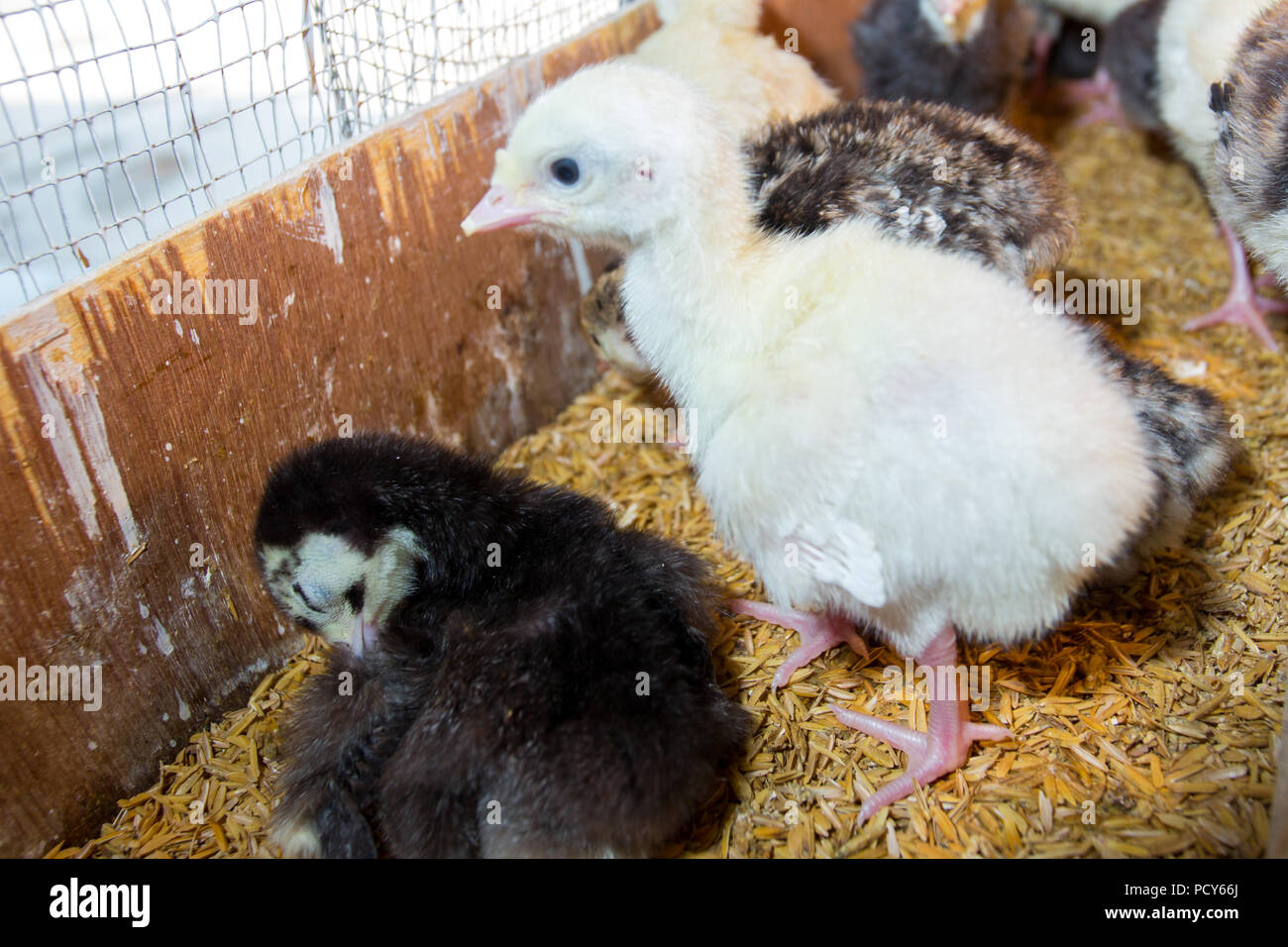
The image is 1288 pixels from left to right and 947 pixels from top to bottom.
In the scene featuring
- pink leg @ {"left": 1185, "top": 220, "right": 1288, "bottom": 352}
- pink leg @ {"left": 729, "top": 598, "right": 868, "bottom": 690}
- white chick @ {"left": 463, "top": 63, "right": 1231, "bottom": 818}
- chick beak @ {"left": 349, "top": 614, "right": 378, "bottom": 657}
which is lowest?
pink leg @ {"left": 729, "top": 598, "right": 868, "bottom": 690}

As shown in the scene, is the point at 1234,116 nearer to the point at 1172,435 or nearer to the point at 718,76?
the point at 1172,435

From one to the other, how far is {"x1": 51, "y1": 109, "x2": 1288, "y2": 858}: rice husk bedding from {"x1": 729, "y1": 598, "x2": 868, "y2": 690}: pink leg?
0.08 feet

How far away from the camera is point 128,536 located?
1936 millimetres

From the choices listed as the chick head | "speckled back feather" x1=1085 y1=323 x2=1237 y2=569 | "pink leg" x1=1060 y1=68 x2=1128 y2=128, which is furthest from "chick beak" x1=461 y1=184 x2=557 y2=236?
"pink leg" x1=1060 y1=68 x2=1128 y2=128

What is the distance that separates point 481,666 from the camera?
178 centimetres

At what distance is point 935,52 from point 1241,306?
1331mm

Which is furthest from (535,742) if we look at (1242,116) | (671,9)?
(671,9)

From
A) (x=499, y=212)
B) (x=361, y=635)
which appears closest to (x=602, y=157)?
(x=499, y=212)

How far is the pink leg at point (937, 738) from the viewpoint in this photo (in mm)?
1935

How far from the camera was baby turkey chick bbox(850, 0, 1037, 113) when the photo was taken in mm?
3531

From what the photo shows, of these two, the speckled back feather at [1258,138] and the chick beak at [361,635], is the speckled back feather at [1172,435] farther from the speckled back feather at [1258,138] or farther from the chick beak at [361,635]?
the chick beak at [361,635]

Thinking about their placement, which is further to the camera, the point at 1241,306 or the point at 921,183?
the point at 1241,306

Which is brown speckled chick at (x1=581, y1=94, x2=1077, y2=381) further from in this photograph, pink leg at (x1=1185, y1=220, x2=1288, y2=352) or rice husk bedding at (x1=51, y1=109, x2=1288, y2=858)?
pink leg at (x1=1185, y1=220, x2=1288, y2=352)
